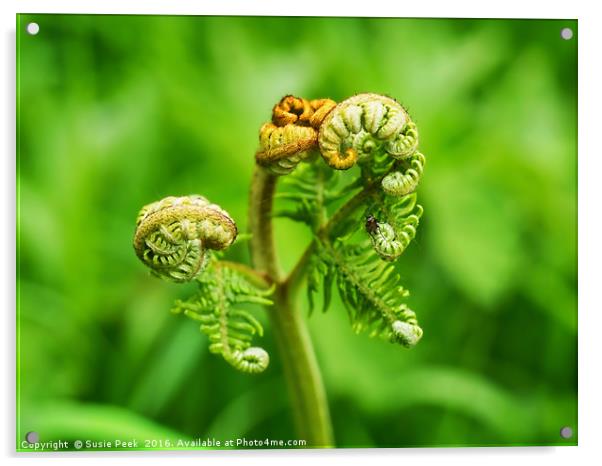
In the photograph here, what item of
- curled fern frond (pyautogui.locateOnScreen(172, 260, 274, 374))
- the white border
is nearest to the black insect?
curled fern frond (pyautogui.locateOnScreen(172, 260, 274, 374))

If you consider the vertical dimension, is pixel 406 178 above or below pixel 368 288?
above

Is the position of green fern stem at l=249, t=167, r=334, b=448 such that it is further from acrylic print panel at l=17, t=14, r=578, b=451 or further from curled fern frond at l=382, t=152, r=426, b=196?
acrylic print panel at l=17, t=14, r=578, b=451

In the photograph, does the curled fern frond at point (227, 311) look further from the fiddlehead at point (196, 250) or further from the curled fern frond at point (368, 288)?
the curled fern frond at point (368, 288)

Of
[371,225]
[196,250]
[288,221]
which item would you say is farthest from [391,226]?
[288,221]
